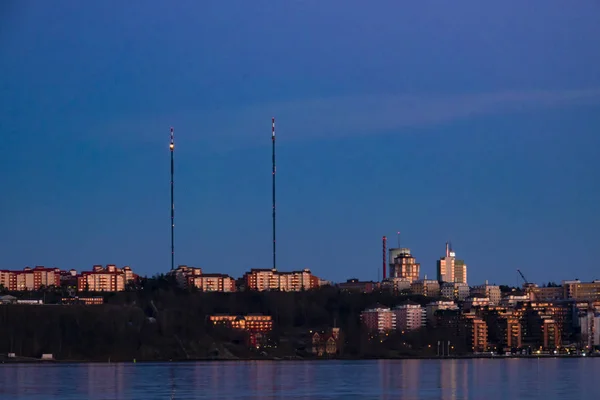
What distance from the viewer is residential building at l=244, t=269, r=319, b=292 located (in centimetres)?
17427

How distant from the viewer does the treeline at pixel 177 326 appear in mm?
131750

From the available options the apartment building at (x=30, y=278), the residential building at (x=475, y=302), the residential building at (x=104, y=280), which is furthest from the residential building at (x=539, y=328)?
the apartment building at (x=30, y=278)

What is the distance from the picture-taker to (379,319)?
158500 millimetres

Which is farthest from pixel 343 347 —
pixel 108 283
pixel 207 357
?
pixel 108 283

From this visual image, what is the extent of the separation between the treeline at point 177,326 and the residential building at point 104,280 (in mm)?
6684

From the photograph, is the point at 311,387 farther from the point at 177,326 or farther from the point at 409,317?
the point at 409,317

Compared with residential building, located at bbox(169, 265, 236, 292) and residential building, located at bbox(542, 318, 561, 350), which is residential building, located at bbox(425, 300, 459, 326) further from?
residential building, located at bbox(169, 265, 236, 292)

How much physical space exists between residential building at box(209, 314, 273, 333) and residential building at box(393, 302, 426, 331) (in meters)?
16.5

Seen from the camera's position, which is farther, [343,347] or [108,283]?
[108,283]

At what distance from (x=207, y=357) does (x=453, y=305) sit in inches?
1952

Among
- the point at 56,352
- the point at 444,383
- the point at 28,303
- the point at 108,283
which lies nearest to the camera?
the point at 444,383

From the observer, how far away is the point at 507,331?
15688cm

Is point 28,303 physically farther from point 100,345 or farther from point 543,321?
point 543,321

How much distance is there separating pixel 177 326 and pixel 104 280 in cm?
2938
